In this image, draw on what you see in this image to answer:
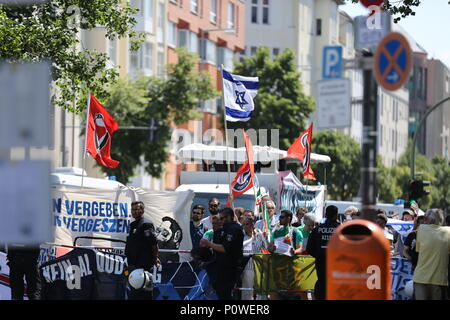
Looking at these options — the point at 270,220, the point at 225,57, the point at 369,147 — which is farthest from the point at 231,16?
the point at 369,147

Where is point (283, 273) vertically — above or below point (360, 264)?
below

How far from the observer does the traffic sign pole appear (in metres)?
11.3

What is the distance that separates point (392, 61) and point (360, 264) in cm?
194

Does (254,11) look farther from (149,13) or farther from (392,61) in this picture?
(392,61)

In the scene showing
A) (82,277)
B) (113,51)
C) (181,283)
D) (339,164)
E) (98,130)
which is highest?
(113,51)

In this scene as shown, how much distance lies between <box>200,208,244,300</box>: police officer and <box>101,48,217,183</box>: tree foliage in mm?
33988

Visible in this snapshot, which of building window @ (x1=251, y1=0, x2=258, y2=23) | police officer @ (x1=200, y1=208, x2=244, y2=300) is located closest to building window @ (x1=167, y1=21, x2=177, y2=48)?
building window @ (x1=251, y1=0, x2=258, y2=23)

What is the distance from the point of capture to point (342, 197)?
7719cm

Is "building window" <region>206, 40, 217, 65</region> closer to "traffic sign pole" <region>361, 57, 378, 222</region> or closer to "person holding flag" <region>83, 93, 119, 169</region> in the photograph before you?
"person holding flag" <region>83, 93, 119, 169</region>

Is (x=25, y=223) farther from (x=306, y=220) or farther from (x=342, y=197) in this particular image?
(x=342, y=197)

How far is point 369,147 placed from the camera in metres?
11.3

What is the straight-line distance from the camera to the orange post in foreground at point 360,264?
1115 centimetres

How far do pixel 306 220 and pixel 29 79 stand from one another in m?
8.23

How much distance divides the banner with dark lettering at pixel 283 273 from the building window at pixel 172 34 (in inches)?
1884
